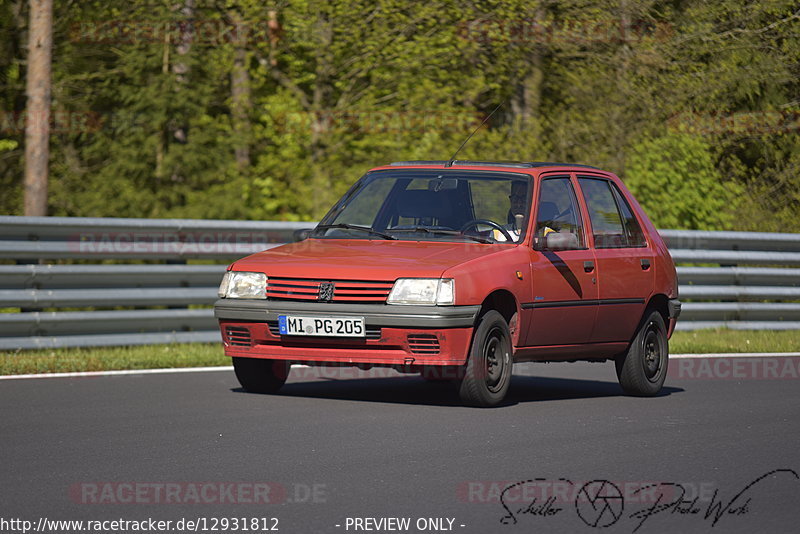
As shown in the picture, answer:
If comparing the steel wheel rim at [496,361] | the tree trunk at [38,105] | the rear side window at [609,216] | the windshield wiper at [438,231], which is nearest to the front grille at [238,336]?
the windshield wiper at [438,231]

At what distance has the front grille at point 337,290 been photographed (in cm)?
920

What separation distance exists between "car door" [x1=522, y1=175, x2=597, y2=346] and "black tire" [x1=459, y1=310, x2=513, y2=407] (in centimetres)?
35

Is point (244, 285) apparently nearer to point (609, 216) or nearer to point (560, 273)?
point (560, 273)

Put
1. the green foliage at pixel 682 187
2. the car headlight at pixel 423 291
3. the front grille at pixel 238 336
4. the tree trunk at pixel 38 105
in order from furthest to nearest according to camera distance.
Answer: the tree trunk at pixel 38 105 → the green foliage at pixel 682 187 → the front grille at pixel 238 336 → the car headlight at pixel 423 291

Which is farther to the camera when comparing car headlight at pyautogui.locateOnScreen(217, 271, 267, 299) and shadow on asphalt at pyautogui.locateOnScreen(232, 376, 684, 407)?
shadow on asphalt at pyautogui.locateOnScreen(232, 376, 684, 407)

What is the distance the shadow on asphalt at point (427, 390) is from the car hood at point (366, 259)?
1043 millimetres

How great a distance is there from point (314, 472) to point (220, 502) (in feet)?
2.85

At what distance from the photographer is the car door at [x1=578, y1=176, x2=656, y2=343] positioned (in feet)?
34.8

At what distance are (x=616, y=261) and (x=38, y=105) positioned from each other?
1631 centimetres

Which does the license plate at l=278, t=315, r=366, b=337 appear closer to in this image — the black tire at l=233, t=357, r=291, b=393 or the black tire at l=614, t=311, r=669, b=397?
the black tire at l=233, t=357, r=291, b=393

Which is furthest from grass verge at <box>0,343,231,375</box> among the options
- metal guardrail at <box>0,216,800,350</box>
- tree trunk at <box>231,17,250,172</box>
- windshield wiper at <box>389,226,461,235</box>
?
tree trunk at <box>231,17,250,172</box>

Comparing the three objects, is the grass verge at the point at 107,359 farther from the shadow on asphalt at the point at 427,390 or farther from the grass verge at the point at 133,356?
the shadow on asphalt at the point at 427,390

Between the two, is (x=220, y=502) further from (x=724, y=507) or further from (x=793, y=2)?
(x=793, y=2)


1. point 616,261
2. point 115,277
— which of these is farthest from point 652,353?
point 115,277
